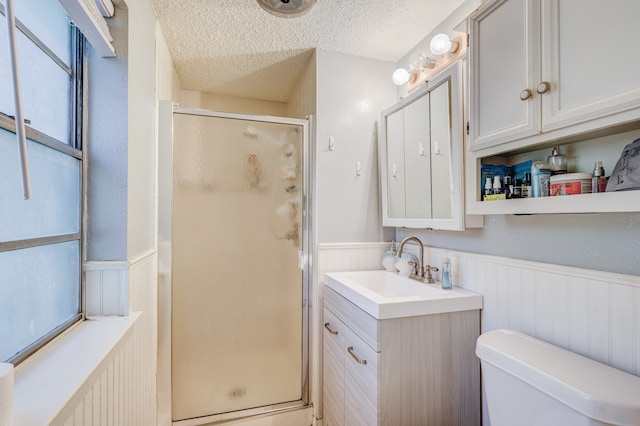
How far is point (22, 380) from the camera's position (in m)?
0.67

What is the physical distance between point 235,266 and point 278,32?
1388mm

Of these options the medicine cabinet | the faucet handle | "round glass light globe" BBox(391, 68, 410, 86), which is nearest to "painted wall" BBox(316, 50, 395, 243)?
the medicine cabinet

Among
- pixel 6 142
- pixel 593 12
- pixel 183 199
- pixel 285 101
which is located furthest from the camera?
pixel 285 101

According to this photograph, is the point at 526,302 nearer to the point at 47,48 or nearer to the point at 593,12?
the point at 593,12

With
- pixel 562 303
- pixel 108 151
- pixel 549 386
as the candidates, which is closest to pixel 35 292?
pixel 108 151

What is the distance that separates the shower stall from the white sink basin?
384mm

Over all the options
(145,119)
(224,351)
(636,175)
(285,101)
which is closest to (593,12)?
(636,175)

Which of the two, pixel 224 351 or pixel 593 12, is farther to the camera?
pixel 224 351

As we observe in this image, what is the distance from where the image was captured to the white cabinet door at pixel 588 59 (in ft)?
2.31

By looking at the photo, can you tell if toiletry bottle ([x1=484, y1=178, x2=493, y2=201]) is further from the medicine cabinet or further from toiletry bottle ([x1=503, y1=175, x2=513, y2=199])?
the medicine cabinet

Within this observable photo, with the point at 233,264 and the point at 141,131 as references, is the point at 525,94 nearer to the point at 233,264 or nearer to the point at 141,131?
the point at 141,131

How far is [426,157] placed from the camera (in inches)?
62.7

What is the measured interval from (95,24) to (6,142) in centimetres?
45

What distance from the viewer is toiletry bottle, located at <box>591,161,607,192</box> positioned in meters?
0.86
